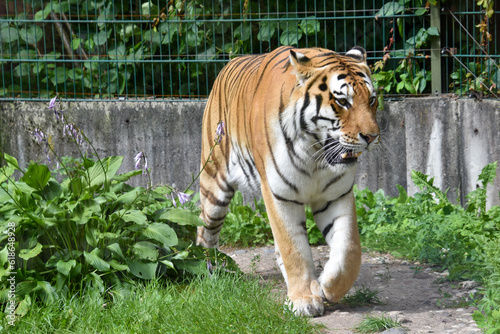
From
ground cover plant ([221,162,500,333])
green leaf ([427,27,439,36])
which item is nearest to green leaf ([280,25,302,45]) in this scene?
green leaf ([427,27,439,36])

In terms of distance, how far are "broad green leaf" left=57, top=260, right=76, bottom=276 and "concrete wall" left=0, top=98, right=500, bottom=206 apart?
7.99ft

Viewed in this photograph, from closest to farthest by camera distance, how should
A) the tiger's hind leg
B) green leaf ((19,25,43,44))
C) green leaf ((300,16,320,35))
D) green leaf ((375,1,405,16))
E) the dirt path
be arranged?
the dirt path
the tiger's hind leg
green leaf ((375,1,405,16))
green leaf ((300,16,320,35))
green leaf ((19,25,43,44))

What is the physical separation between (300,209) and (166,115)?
3.11m

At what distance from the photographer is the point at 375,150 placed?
20.7ft

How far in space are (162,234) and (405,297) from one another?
1.57 meters

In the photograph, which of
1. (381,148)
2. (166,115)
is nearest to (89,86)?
(166,115)

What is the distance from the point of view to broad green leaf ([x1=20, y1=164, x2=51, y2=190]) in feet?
13.5

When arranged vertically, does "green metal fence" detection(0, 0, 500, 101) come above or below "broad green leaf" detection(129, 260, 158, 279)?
above

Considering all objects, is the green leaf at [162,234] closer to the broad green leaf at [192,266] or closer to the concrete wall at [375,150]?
the broad green leaf at [192,266]

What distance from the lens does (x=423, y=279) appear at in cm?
451

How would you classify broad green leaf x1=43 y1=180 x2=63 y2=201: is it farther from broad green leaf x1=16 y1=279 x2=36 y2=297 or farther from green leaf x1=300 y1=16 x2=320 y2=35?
green leaf x1=300 y1=16 x2=320 y2=35

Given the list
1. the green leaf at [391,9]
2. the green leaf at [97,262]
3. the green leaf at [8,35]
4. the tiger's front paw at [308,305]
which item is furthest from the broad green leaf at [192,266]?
the green leaf at [8,35]

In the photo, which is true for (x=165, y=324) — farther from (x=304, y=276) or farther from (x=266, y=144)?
(x=266, y=144)

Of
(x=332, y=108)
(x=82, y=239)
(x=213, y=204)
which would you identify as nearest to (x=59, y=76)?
(x=213, y=204)
